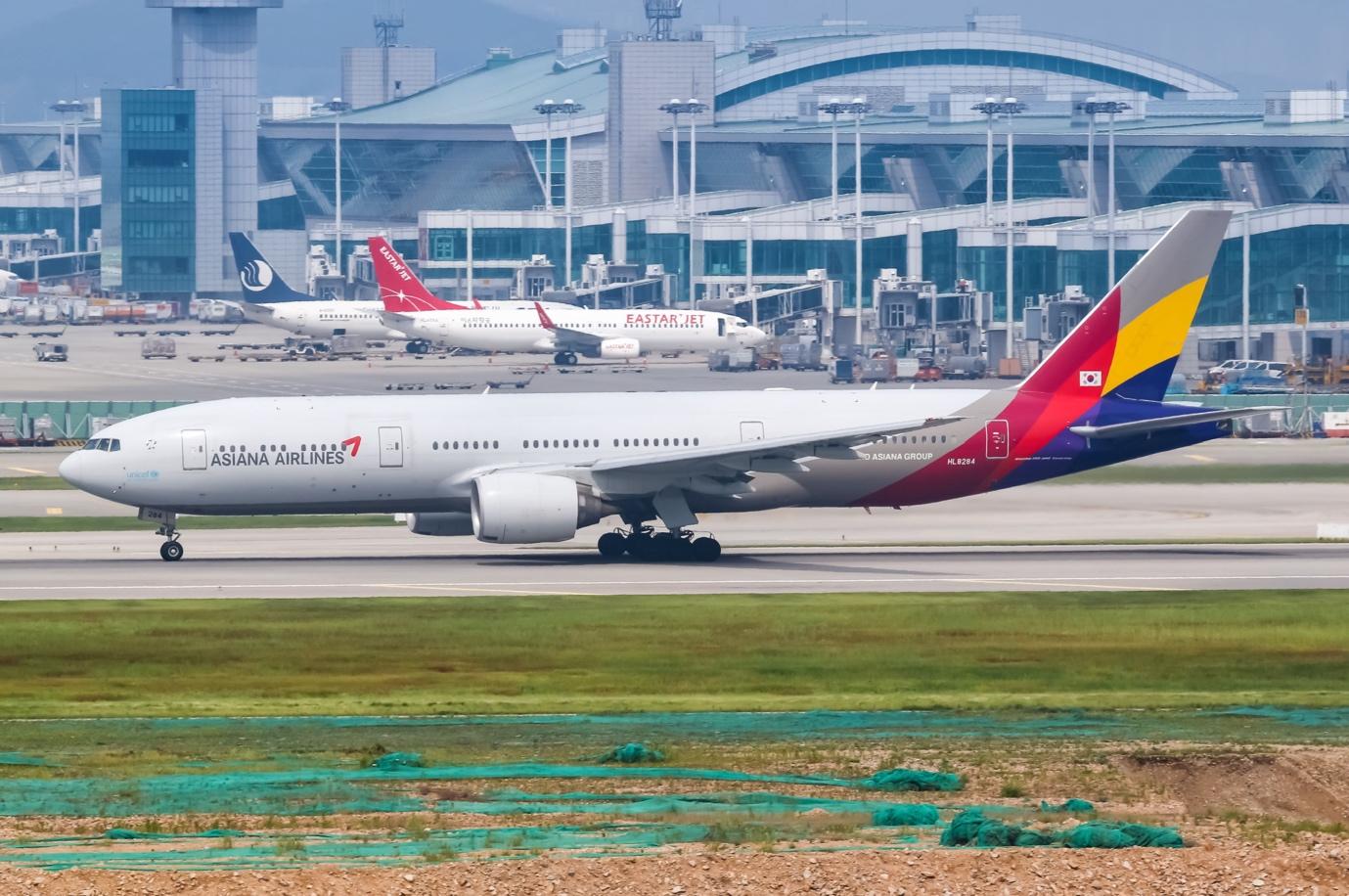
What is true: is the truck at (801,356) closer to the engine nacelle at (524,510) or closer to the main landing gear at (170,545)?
the main landing gear at (170,545)

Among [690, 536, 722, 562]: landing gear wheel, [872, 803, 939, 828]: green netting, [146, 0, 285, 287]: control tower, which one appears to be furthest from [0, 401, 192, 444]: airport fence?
[146, 0, 285, 287]: control tower

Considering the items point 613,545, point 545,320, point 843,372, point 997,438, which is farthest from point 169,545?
point 545,320

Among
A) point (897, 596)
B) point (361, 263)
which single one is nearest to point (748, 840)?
point (897, 596)

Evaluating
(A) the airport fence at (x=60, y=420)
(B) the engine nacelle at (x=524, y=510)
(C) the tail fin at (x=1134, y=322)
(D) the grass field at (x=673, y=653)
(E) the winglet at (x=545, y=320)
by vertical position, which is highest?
(E) the winglet at (x=545, y=320)

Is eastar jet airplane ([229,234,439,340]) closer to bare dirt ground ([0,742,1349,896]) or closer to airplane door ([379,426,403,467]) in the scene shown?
airplane door ([379,426,403,467])

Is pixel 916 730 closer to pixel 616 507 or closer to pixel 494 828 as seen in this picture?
pixel 494 828

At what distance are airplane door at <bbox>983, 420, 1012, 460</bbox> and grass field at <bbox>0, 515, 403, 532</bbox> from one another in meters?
18.1

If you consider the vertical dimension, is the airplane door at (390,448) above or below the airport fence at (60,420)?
below

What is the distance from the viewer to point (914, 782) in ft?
76.4

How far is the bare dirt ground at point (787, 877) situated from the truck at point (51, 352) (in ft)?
378

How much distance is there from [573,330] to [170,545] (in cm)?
7670

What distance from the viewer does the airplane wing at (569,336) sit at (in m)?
125

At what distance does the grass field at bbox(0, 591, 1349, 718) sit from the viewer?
3083 cm

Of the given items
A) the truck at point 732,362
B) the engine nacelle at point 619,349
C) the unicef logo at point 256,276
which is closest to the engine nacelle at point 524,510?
the truck at point 732,362
